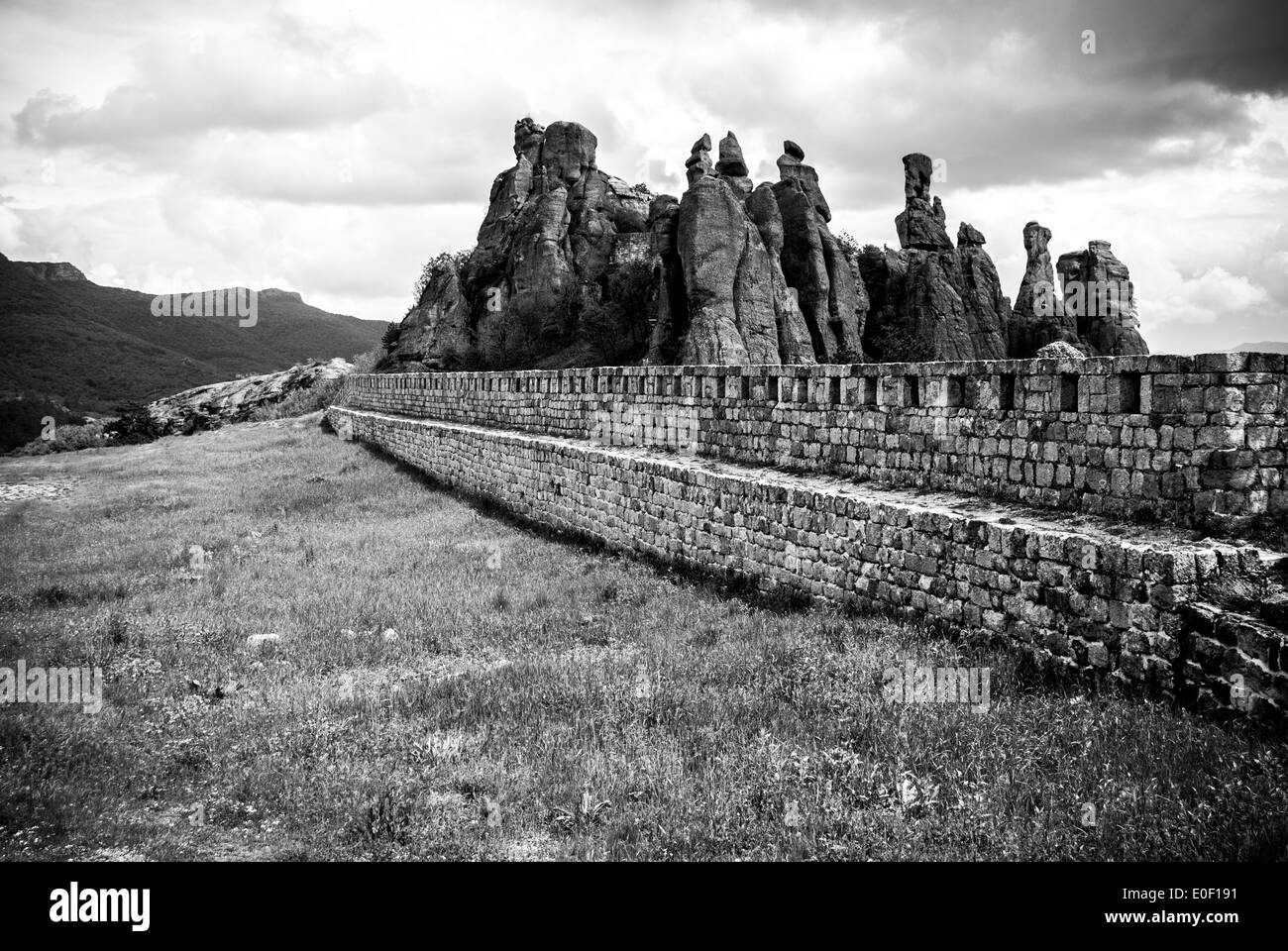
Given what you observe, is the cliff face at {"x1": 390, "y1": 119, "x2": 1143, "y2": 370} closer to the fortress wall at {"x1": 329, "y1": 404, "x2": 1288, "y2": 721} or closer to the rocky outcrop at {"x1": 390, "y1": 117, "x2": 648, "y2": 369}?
the rocky outcrop at {"x1": 390, "y1": 117, "x2": 648, "y2": 369}

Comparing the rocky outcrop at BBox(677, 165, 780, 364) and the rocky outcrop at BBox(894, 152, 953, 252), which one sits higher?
the rocky outcrop at BBox(894, 152, 953, 252)

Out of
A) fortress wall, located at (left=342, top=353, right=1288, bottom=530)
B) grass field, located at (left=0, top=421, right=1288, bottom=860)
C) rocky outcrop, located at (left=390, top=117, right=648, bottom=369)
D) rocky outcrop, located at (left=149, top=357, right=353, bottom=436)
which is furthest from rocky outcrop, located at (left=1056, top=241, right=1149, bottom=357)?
grass field, located at (left=0, top=421, right=1288, bottom=860)

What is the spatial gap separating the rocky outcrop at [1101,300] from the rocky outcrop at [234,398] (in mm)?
52258

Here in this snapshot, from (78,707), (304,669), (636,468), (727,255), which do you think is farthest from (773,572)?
(727,255)

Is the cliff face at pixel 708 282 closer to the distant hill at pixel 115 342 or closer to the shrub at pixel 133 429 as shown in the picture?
the shrub at pixel 133 429

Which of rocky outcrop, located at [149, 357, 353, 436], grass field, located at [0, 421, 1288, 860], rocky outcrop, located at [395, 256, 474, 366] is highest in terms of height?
rocky outcrop, located at [395, 256, 474, 366]

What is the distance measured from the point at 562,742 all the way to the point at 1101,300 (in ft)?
224

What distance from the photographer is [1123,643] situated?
21.4 feet

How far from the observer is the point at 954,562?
8.08m

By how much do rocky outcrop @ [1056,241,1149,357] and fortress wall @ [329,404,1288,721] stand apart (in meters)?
56.0

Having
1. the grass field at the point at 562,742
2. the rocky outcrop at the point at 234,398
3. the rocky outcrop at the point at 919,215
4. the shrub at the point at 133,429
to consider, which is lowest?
the grass field at the point at 562,742

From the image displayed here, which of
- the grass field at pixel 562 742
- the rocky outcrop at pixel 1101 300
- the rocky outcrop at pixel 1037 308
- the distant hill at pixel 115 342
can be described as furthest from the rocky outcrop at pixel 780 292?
the distant hill at pixel 115 342

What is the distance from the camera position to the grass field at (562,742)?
189 inches

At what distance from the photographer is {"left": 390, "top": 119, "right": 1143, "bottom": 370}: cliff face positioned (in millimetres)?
42344
